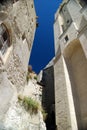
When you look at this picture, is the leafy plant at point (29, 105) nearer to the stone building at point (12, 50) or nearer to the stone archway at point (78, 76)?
the stone building at point (12, 50)

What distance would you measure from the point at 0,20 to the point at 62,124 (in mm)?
6211

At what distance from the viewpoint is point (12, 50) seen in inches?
331

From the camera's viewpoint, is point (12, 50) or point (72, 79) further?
point (72, 79)

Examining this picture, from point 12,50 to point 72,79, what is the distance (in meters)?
5.43

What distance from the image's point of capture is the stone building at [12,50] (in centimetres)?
704

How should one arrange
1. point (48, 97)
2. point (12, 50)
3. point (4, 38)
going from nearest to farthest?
point (4, 38), point (12, 50), point (48, 97)

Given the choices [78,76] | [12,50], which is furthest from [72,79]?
[12,50]

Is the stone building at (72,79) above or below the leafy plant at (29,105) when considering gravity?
above

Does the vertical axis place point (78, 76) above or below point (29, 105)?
above

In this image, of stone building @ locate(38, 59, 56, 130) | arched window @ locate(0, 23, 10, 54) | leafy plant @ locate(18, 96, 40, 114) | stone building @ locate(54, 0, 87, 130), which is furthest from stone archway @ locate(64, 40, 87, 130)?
arched window @ locate(0, 23, 10, 54)

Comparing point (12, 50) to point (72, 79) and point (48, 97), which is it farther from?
point (48, 97)

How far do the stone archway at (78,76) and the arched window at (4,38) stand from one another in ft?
17.6

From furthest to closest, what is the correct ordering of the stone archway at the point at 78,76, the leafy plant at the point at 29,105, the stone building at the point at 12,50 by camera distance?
the stone archway at the point at 78,76, the leafy plant at the point at 29,105, the stone building at the point at 12,50

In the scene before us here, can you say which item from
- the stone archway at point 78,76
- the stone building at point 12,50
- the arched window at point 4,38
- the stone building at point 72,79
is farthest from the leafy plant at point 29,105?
the stone archway at point 78,76
